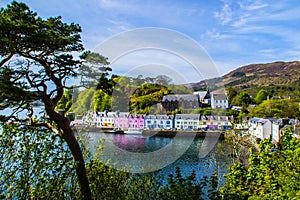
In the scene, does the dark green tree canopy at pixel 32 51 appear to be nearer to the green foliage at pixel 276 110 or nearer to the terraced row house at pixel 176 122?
the terraced row house at pixel 176 122

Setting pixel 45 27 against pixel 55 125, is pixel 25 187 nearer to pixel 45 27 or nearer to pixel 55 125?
pixel 55 125

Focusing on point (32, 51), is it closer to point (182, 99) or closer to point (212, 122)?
point (182, 99)

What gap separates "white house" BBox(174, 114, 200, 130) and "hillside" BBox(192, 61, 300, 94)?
150ft

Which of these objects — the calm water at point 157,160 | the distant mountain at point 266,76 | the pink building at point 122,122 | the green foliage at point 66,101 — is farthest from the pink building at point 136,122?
the distant mountain at point 266,76

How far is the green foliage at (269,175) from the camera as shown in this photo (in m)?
3.08

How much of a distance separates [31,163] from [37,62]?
4.49ft

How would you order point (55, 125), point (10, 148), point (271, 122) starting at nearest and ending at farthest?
1. point (10, 148)
2. point (55, 125)
3. point (271, 122)

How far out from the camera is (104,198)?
3.85m

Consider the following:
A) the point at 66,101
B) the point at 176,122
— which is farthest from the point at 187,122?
the point at 66,101

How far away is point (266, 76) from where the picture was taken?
97.2 m

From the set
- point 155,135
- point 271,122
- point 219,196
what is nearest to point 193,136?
point 155,135

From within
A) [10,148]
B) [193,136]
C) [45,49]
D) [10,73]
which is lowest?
[193,136]

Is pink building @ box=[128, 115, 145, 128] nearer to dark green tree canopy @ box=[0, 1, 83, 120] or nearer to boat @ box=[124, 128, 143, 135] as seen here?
boat @ box=[124, 128, 143, 135]

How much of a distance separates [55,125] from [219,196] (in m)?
2.56
